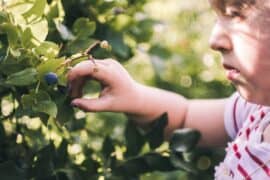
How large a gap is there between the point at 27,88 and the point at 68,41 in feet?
0.51

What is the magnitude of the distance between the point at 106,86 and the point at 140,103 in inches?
4.5

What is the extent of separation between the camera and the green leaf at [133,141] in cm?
165

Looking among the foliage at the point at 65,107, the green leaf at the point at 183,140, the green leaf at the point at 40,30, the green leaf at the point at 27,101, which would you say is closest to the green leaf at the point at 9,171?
the foliage at the point at 65,107

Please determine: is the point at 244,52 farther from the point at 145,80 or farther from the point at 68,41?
the point at 145,80

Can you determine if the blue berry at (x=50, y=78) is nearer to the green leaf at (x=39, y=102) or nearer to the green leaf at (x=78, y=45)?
the green leaf at (x=39, y=102)

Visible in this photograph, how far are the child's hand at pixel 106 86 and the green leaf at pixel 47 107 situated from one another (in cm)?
13

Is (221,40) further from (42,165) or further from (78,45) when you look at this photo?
(42,165)

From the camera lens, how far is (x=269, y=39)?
1400 mm

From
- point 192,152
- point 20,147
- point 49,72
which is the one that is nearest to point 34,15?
point 49,72

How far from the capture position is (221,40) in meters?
1.44

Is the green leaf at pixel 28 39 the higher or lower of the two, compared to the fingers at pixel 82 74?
higher

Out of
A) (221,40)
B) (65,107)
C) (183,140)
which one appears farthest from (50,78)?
(183,140)

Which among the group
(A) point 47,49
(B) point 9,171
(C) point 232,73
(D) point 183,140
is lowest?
(D) point 183,140

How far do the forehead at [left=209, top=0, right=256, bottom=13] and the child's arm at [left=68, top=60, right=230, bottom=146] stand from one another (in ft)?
0.86
